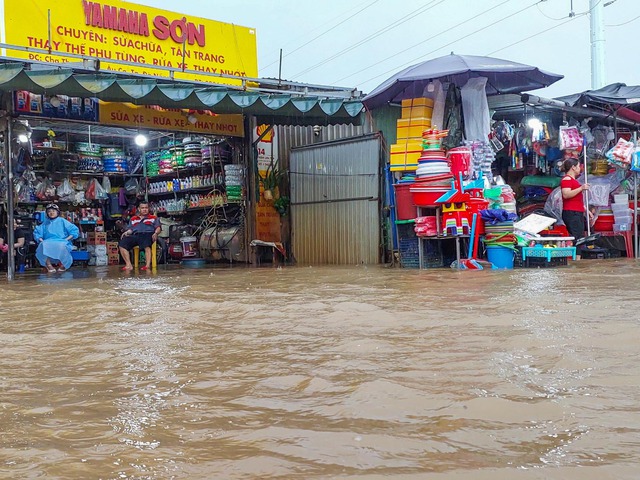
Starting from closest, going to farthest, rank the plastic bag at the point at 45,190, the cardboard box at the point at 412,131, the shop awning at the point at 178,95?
the shop awning at the point at 178,95
the cardboard box at the point at 412,131
the plastic bag at the point at 45,190

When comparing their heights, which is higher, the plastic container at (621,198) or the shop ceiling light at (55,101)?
the shop ceiling light at (55,101)

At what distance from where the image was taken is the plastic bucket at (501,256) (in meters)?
8.16

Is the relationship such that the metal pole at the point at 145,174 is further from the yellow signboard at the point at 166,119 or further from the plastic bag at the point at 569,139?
the plastic bag at the point at 569,139

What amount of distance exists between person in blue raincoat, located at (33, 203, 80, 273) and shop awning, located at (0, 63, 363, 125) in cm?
339

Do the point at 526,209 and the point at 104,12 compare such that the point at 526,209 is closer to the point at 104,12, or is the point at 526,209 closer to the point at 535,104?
the point at 535,104

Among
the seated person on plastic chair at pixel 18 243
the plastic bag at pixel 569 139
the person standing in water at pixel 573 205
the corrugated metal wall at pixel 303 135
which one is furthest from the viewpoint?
the corrugated metal wall at pixel 303 135

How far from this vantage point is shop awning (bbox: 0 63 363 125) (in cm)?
792

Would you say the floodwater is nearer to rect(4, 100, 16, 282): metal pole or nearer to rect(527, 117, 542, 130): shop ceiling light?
rect(4, 100, 16, 282): metal pole

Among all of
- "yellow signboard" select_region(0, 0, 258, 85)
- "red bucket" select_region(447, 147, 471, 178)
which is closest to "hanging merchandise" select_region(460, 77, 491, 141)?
"red bucket" select_region(447, 147, 471, 178)

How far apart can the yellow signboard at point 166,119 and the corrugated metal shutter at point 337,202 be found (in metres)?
1.47

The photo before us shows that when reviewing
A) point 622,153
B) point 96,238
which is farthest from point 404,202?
point 96,238

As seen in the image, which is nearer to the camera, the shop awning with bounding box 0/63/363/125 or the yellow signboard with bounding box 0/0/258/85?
the shop awning with bounding box 0/63/363/125

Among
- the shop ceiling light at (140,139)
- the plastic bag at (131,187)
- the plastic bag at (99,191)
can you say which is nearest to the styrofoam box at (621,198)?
the shop ceiling light at (140,139)

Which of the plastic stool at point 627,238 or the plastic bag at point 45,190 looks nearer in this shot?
→ the plastic stool at point 627,238
